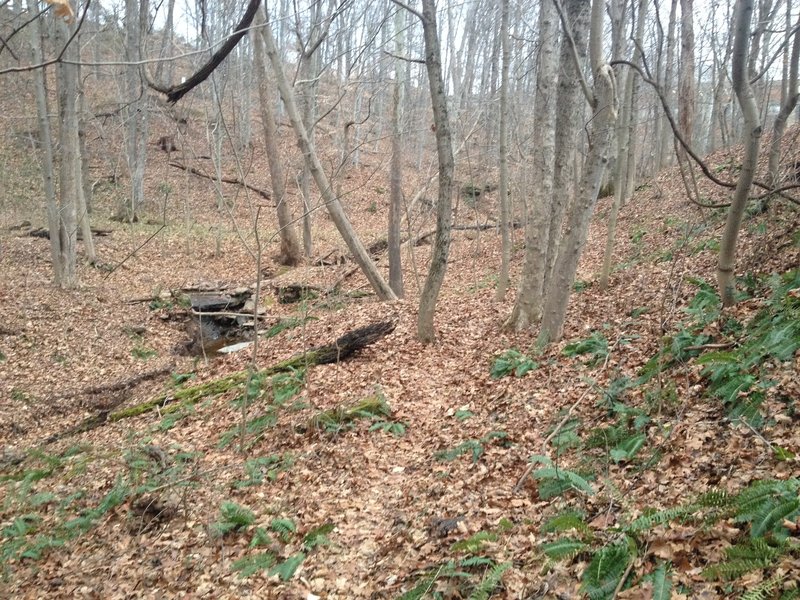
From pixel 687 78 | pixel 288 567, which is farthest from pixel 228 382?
pixel 687 78

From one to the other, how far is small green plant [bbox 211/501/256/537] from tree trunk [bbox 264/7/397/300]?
6.05 meters

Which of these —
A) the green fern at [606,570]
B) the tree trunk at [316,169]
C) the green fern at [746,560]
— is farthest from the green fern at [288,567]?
the tree trunk at [316,169]

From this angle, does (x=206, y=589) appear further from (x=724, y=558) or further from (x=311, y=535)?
(x=724, y=558)

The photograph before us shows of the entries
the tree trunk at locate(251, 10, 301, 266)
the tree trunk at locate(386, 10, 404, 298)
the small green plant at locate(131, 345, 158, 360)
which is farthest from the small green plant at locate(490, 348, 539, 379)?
the small green plant at locate(131, 345, 158, 360)

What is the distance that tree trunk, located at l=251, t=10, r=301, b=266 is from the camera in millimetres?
12852

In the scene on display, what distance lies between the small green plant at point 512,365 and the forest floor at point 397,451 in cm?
4

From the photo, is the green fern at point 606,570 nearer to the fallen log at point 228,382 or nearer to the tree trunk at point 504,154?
the fallen log at point 228,382

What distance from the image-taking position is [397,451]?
5539 mm

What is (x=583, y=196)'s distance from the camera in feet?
20.4

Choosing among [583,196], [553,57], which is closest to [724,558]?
[583,196]

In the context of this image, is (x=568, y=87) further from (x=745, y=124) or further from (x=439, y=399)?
(x=439, y=399)

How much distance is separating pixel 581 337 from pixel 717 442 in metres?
3.29

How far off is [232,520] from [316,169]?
283 inches

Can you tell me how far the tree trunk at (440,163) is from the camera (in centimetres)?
706
